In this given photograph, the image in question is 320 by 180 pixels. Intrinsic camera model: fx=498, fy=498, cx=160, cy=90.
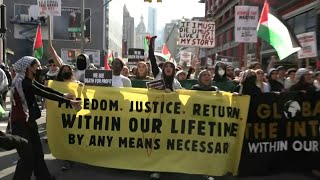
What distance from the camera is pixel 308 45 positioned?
415 inches

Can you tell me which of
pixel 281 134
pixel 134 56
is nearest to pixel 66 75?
pixel 281 134

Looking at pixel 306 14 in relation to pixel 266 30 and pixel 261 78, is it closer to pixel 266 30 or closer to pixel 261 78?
pixel 266 30

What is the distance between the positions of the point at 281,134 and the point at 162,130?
1682 millimetres

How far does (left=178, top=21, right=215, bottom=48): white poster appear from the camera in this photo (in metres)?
15.3

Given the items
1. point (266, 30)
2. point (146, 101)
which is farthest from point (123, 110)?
point (266, 30)

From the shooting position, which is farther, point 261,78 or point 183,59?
point 183,59

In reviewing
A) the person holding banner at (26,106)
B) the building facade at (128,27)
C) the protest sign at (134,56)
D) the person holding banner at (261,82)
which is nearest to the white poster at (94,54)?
the protest sign at (134,56)

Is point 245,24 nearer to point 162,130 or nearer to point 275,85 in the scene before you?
point 275,85

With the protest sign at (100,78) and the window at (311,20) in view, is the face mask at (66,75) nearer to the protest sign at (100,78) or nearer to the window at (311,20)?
the protest sign at (100,78)

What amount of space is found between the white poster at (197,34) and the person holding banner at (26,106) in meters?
9.78

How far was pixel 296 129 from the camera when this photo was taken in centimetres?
701

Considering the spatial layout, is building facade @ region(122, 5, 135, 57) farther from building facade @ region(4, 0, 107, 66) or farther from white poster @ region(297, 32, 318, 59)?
white poster @ region(297, 32, 318, 59)

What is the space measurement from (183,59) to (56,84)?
15027mm

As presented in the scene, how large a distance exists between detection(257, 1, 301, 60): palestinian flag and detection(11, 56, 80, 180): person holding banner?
17.6 feet
